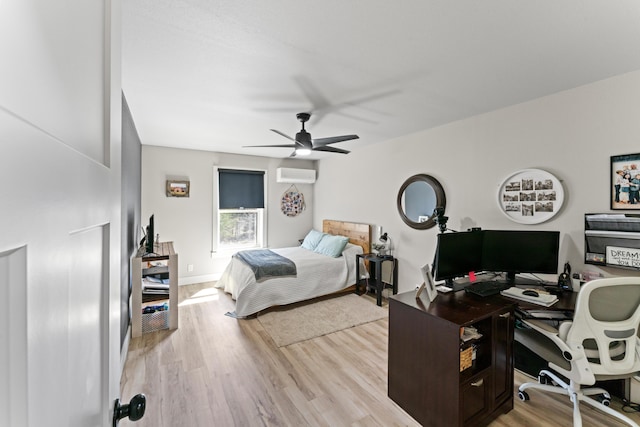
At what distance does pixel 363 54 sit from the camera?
1885mm

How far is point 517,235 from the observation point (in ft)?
8.20

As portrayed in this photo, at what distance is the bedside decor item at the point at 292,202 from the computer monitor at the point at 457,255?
12.7 ft

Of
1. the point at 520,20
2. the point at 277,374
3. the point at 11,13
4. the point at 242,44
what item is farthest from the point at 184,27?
the point at 277,374

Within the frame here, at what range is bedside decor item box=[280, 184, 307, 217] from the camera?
586cm

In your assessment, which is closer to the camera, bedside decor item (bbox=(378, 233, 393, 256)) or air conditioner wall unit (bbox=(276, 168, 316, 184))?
bedside decor item (bbox=(378, 233, 393, 256))

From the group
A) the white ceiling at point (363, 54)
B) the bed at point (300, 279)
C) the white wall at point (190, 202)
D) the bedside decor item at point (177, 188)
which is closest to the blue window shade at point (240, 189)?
the white wall at point (190, 202)

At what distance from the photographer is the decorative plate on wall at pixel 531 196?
8.33ft

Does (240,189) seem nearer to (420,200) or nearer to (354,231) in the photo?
A: (354,231)

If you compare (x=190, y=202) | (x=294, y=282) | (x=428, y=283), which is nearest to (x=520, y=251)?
(x=428, y=283)

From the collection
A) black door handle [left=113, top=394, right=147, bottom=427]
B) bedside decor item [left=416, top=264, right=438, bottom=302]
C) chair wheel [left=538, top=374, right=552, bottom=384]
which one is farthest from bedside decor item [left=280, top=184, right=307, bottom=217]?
black door handle [left=113, top=394, right=147, bottom=427]

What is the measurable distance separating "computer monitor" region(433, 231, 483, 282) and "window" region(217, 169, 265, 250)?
394cm

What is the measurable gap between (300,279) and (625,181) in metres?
3.39

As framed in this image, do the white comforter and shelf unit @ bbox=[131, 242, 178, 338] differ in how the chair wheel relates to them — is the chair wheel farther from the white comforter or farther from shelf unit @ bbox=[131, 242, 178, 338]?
shelf unit @ bbox=[131, 242, 178, 338]

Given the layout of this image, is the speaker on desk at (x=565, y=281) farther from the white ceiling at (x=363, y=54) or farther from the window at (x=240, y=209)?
the window at (x=240, y=209)
